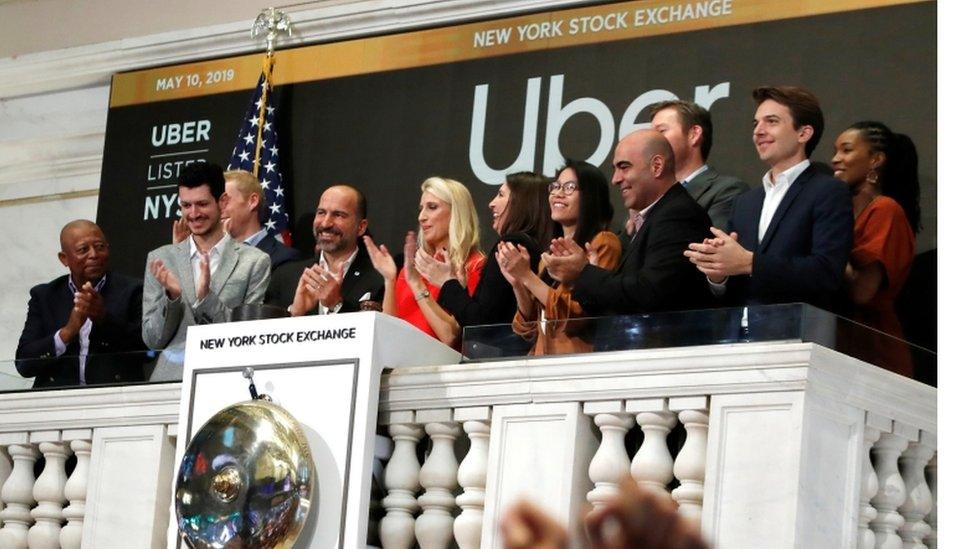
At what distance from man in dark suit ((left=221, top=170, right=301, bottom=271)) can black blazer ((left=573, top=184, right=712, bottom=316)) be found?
268 cm

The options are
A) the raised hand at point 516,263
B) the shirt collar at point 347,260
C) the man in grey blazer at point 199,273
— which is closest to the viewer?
the raised hand at point 516,263

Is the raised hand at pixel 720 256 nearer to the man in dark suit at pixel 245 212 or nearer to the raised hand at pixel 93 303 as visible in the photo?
the raised hand at pixel 93 303

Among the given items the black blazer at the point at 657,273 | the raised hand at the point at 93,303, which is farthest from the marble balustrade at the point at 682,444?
the raised hand at the point at 93,303

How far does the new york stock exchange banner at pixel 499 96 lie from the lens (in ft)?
21.8

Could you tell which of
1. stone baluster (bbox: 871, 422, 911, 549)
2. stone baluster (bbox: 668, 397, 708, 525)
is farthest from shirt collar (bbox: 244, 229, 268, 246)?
stone baluster (bbox: 871, 422, 911, 549)

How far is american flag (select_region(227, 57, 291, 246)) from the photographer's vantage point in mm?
8305

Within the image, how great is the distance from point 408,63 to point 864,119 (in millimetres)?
2638

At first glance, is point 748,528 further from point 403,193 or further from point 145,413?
point 403,193

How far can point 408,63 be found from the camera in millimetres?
8320

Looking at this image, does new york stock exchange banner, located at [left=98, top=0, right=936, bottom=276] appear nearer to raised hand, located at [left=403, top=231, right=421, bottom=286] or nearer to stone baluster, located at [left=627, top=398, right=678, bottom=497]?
raised hand, located at [left=403, top=231, right=421, bottom=286]

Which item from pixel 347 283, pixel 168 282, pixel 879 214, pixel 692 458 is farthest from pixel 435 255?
pixel 692 458

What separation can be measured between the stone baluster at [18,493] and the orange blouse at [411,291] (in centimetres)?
138

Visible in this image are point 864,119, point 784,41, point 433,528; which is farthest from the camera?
point 784,41
